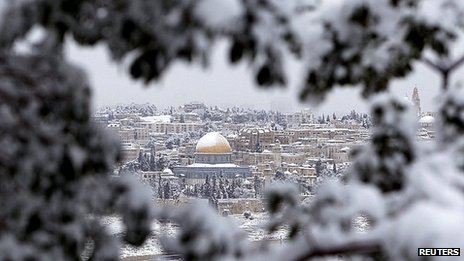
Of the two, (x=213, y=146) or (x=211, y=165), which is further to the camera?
(x=213, y=146)

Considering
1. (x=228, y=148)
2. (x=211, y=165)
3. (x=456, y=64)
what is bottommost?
(x=211, y=165)

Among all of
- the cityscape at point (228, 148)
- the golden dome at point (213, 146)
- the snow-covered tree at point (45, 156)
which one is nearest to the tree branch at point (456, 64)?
the snow-covered tree at point (45, 156)

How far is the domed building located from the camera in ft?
170

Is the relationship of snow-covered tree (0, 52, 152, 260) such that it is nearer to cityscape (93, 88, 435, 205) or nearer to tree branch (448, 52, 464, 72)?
tree branch (448, 52, 464, 72)

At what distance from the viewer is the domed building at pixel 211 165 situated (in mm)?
51938

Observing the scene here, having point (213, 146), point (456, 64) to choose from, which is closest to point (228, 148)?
point (213, 146)

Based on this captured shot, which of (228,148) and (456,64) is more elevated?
(456,64)

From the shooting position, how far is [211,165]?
5253 cm

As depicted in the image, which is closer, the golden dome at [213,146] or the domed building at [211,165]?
the domed building at [211,165]

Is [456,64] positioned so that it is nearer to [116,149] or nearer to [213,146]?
[116,149]

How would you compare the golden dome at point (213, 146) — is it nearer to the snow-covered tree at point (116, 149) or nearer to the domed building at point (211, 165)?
the domed building at point (211, 165)

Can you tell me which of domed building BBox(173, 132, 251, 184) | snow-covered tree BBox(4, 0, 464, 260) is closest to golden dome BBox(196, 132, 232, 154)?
domed building BBox(173, 132, 251, 184)

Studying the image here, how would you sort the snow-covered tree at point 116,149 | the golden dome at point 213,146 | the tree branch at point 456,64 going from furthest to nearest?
the golden dome at point 213,146 < the tree branch at point 456,64 < the snow-covered tree at point 116,149

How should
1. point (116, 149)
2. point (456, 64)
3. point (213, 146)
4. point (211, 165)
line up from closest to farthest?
point (116, 149) → point (456, 64) → point (211, 165) → point (213, 146)
